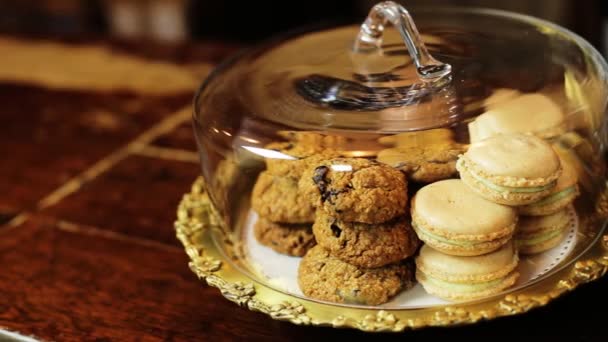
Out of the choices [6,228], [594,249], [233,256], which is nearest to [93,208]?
[6,228]

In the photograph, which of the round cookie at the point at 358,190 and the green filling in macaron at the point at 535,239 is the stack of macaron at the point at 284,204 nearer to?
the round cookie at the point at 358,190

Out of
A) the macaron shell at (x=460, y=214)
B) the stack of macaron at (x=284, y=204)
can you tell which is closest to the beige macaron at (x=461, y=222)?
the macaron shell at (x=460, y=214)

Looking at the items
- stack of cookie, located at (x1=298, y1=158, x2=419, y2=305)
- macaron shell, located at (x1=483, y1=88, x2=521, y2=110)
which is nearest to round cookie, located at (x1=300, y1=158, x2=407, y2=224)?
stack of cookie, located at (x1=298, y1=158, x2=419, y2=305)

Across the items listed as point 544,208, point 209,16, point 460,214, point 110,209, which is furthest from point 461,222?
point 209,16

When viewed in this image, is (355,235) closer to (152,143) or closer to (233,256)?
(233,256)

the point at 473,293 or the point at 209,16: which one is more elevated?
the point at 473,293

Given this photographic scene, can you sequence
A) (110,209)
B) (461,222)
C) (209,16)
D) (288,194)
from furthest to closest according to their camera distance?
(209,16), (110,209), (288,194), (461,222)

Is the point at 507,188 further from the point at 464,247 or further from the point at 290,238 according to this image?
the point at 290,238
